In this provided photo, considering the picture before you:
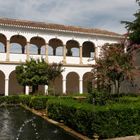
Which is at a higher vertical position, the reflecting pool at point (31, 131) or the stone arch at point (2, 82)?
the stone arch at point (2, 82)

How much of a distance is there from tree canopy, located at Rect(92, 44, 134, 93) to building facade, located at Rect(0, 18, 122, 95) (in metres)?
12.8

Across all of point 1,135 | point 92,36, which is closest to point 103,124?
point 1,135

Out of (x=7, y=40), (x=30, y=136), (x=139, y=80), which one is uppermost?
(x=7, y=40)

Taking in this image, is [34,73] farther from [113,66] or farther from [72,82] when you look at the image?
[72,82]

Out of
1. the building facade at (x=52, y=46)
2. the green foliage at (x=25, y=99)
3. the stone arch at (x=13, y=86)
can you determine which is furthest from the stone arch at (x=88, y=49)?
the green foliage at (x=25, y=99)

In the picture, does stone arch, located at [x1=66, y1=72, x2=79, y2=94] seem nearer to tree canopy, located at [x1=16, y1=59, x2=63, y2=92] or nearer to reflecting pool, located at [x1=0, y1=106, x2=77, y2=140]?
tree canopy, located at [x1=16, y1=59, x2=63, y2=92]

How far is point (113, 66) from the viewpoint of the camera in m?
24.1

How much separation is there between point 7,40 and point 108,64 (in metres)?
17.3

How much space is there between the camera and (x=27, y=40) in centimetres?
4016

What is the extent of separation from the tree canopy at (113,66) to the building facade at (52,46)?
1284 centimetres

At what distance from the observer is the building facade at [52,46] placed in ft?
128

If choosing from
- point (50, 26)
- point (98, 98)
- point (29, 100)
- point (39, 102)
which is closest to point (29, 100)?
point (29, 100)

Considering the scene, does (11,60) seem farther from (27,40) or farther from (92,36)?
(92,36)

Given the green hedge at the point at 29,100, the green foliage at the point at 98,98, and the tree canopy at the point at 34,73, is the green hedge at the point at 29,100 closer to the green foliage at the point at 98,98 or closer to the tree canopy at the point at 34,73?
the tree canopy at the point at 34,73
